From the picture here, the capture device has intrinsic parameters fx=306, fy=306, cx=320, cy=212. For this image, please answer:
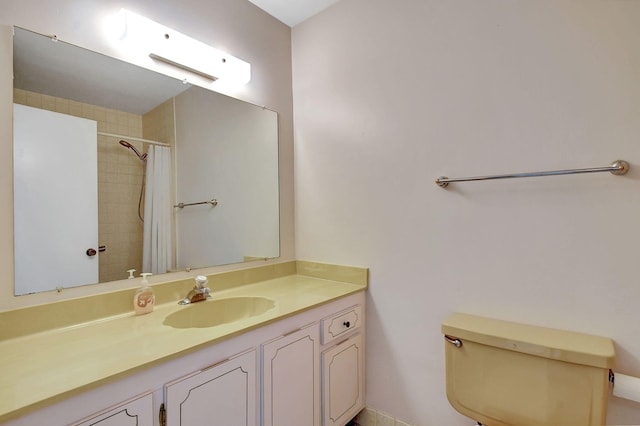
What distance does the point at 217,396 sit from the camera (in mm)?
966

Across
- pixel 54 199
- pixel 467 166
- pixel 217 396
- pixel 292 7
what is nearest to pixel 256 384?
pixel 217 396

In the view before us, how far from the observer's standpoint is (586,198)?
3.53 feet

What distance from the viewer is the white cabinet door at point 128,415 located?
0.74 meters

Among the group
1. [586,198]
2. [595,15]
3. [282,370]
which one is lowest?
[282,370]

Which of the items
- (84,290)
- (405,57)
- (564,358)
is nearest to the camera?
(564,358)

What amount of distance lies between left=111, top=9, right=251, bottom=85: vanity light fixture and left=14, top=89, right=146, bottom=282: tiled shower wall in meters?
0.30

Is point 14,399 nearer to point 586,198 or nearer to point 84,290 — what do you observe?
point 84,290

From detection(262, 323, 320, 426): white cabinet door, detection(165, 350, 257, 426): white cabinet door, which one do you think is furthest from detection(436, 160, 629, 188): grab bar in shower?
detection(165, 350, 257, 426): white cabinet door

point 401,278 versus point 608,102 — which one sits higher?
point 608,102

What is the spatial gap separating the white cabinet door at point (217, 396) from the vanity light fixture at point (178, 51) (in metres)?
1.30

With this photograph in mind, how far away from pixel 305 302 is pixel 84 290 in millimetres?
847

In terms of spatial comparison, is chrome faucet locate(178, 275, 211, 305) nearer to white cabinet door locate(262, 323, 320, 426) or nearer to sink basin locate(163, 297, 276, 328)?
sink basin locate(163, 297, 276, 328)

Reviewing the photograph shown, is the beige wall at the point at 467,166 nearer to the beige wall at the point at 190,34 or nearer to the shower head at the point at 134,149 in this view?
the beige wall at the point at 190,34

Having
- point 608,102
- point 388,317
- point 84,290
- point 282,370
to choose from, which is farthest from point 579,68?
point 84,290
